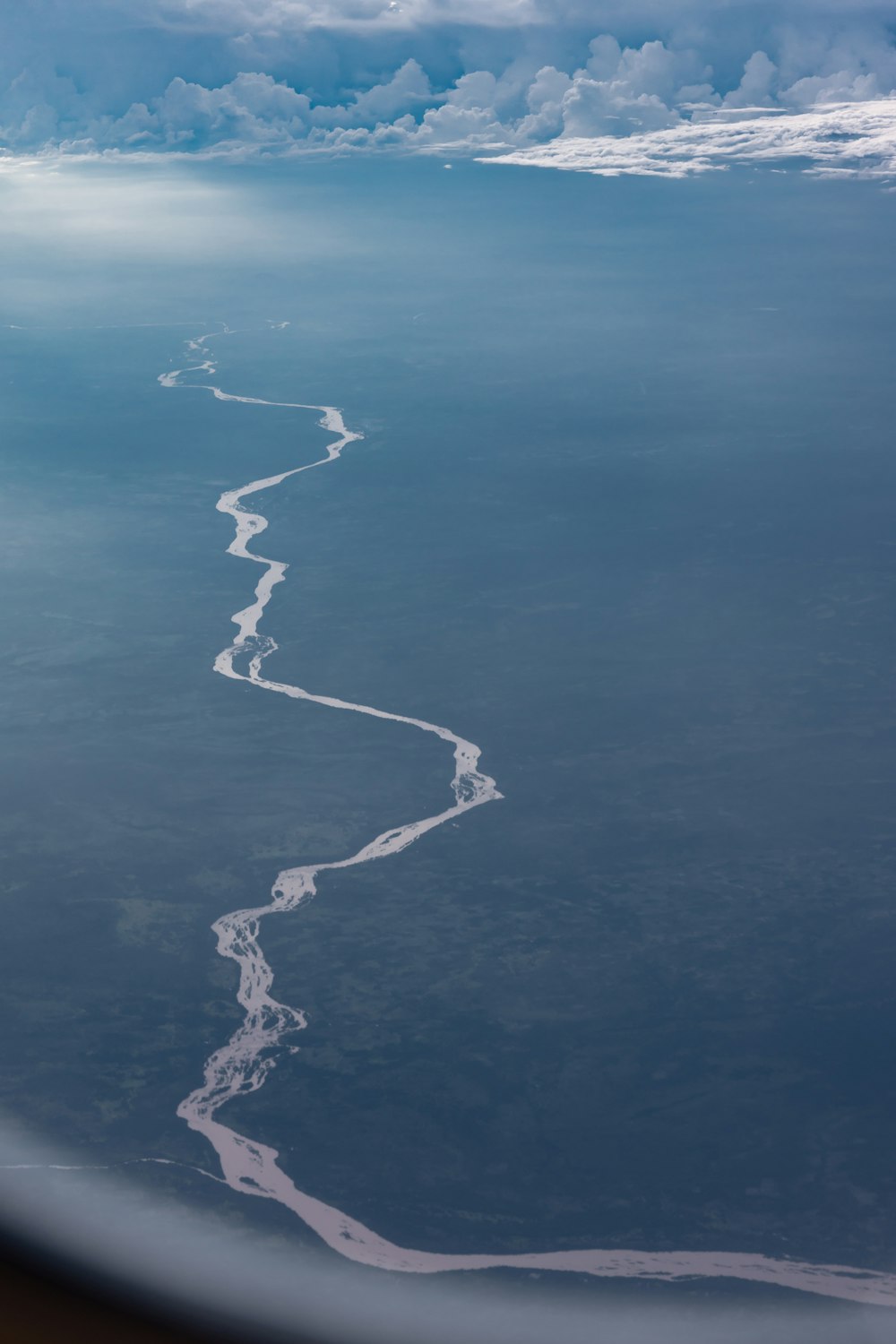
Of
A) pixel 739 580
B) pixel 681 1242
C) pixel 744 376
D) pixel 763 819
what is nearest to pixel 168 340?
pixel 744 376

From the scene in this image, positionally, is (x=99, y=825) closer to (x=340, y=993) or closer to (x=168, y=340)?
(x=340, y=993)

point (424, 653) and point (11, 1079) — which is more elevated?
point (424, 653)

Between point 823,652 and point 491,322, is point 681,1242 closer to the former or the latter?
point 823,652

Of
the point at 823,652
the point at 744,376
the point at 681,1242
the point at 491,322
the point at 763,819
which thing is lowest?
the point at 681,1242

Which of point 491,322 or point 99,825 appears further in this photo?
point 491,322

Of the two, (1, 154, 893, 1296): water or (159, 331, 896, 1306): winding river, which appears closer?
(159, 331, 896, 1306): winding river

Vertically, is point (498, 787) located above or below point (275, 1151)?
above

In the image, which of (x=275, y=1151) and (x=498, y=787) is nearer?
(x=275, y=1151)

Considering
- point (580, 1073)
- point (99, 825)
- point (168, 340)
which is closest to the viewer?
point (580, 1073)

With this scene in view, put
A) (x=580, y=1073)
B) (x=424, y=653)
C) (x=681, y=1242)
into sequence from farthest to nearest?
(x=424, y=653)
(x=580, y=1073)
(x=681, y=1242)

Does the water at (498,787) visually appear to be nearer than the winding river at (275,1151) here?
No
